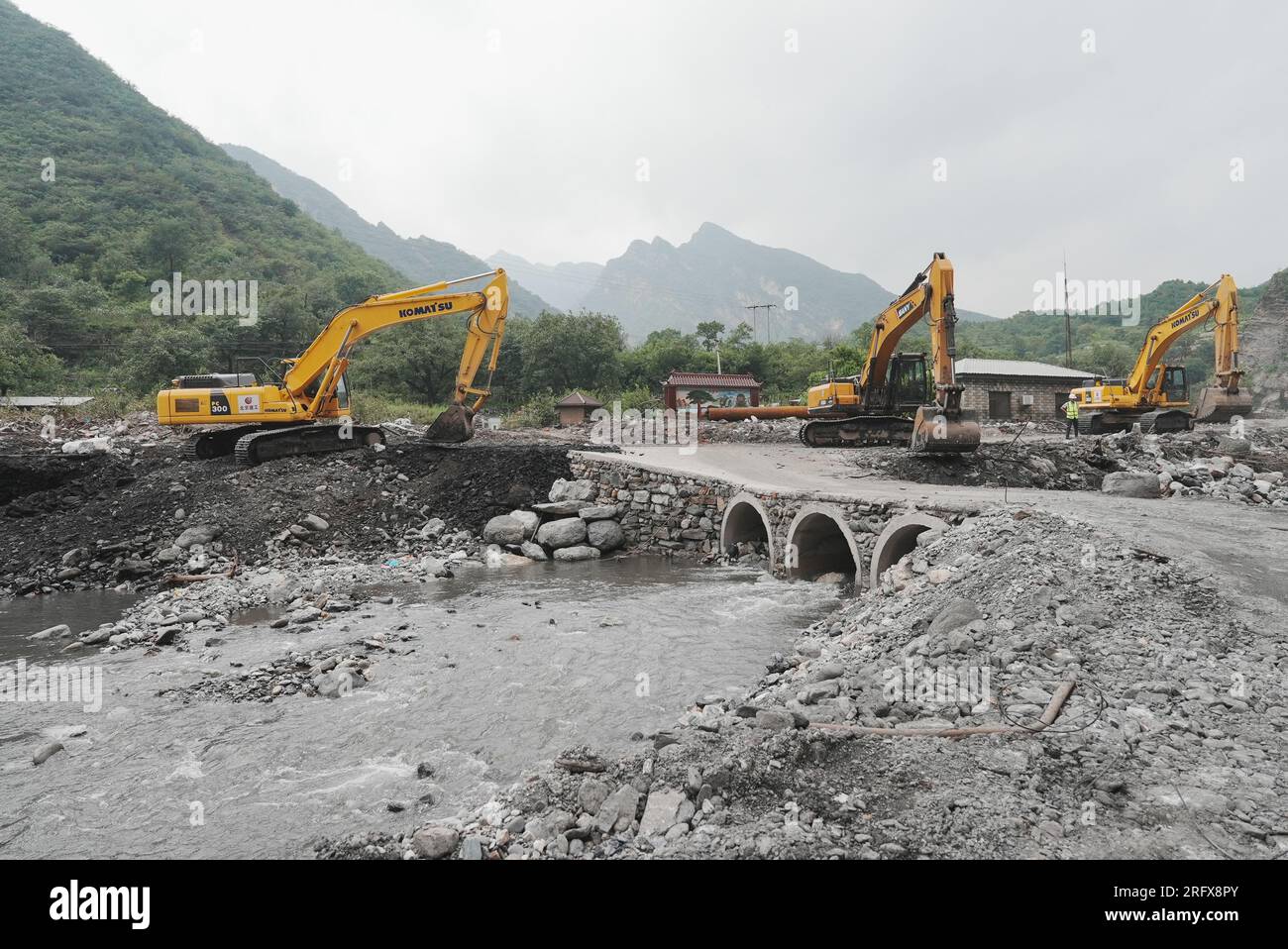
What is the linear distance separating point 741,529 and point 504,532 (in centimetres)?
473

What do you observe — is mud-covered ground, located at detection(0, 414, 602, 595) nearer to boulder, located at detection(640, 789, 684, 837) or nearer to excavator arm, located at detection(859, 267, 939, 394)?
excavator arm, located at detection(859, 267, 939, 394)

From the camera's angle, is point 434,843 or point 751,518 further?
point 751,518

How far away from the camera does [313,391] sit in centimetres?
1636

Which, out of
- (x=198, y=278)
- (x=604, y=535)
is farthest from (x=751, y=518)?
(x=198, y=278)

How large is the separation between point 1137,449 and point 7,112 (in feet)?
313

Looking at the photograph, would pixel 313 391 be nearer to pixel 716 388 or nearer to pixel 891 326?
pixel 891 326

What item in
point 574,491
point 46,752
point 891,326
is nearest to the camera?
point 46,752

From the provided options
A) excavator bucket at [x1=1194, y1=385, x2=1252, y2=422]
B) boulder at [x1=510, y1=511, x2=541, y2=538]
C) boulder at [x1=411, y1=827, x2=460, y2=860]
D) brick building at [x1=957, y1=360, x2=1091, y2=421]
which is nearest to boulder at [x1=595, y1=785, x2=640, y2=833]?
boulder at [x1=411, y1=827, x2=460, y2=860]

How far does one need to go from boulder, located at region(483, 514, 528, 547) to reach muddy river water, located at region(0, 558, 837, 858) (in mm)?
3827

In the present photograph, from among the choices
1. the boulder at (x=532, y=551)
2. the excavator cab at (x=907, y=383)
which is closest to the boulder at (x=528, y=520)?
the boulder at (x=532, y=551)

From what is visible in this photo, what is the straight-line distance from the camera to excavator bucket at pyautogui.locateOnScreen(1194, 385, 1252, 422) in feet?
64.2

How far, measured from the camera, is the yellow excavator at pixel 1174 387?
61.9 feet

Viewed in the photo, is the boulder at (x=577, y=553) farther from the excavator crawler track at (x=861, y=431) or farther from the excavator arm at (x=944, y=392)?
the excavator crawler track at (x=861, y=431)

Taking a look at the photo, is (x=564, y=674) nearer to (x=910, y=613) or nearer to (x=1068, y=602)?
(x=910, y=613)
